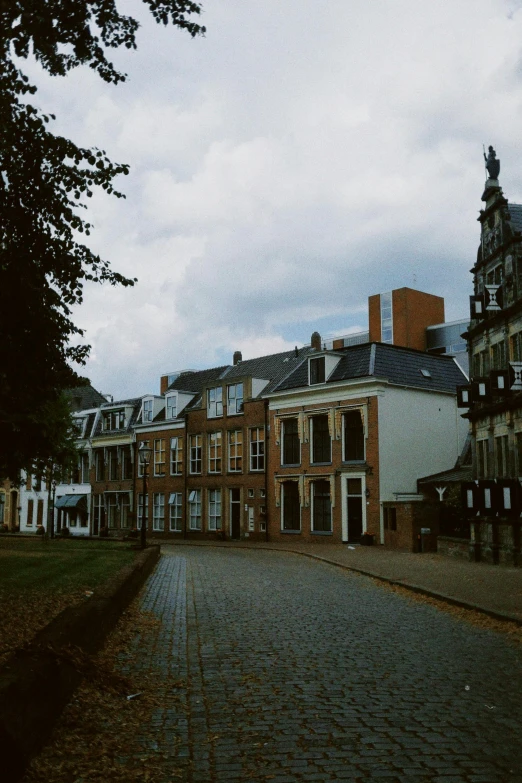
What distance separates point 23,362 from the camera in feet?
45.9

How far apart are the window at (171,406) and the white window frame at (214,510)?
7459 mm

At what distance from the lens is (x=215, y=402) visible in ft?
169

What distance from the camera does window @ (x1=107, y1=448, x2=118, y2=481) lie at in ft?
204

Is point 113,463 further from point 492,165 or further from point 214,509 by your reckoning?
point 492,165

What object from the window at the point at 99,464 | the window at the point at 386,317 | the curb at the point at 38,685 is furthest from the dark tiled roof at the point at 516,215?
the window at the point at 386,317

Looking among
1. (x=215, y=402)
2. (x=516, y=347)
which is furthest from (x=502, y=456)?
(x=215, y=402)

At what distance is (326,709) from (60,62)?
799cm

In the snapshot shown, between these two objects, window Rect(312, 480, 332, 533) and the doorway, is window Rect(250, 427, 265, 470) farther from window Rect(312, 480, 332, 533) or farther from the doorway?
window Rect(312, 480, 332, 533)

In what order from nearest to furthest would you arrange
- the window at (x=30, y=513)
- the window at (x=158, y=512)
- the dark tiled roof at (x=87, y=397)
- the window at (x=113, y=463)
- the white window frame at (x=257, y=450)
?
the white window frame at (x=257, y=450)
the window at (x=158, y=512)
the window at (x=113, y=463)
the window at (x=30, y=513)
the dark tiled roof at (x=87, y=397)

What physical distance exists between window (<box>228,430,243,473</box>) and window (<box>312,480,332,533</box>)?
7.22m

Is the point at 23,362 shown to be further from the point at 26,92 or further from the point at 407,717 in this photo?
the point at 407,717

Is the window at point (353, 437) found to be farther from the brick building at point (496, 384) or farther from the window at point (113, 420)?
the window at point (113, 420)

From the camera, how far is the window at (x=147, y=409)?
5812cm

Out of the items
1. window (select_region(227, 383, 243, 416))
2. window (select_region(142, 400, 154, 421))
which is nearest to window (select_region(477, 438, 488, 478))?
window (select_region(227, 383, 243, 416))
